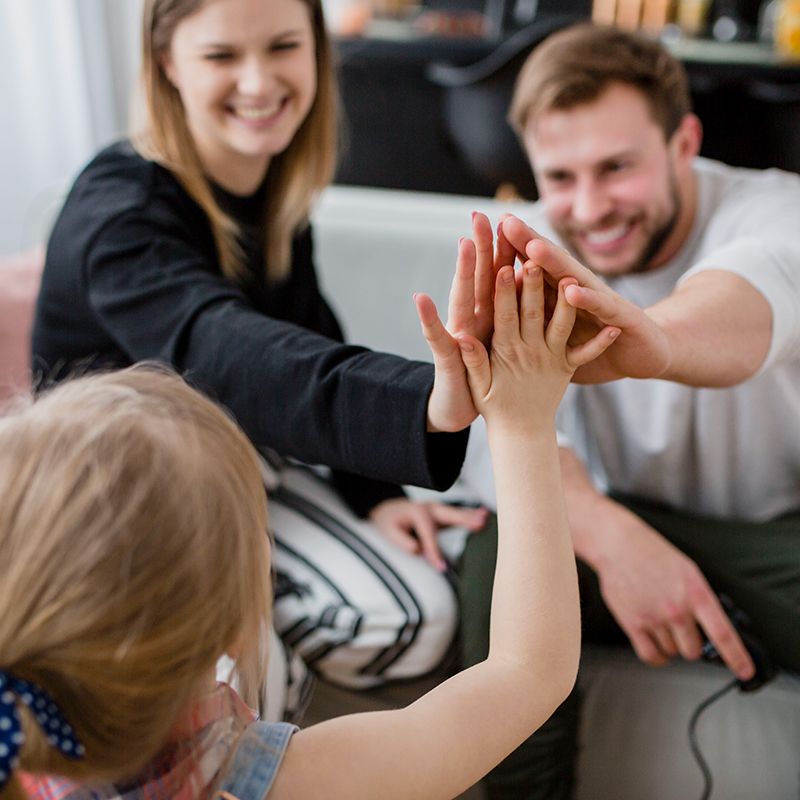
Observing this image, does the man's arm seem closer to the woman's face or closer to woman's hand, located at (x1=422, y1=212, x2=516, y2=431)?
woman's hand, located at (x1=422, y1=212, x2=516, y2=431)

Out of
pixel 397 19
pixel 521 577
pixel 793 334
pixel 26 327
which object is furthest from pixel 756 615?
pixel 397 19

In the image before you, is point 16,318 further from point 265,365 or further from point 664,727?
point 664,727

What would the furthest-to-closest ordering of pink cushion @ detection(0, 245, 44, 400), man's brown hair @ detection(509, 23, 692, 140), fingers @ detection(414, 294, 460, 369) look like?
pink cushion @ detection(0, 245, 44, 400) < man's brown hair @ detection(509, 23, 692, 140) < fingers @ detection(414, 294, 460, 369)

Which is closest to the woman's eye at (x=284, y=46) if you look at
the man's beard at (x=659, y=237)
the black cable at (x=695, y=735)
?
the man's beard at (x=659, y=237)

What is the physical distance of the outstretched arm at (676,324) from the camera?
642 millimetres

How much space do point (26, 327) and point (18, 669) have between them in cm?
112

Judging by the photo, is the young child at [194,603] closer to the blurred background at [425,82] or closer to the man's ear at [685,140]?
the man's ear at [685,140]

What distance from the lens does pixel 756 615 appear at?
108cm

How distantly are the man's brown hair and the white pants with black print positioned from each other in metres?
0.72

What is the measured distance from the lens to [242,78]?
113 centimetres

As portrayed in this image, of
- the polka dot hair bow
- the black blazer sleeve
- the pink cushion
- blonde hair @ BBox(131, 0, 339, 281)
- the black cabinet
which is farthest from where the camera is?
the black cabinet

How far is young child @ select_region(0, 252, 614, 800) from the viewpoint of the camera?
0.46 meters

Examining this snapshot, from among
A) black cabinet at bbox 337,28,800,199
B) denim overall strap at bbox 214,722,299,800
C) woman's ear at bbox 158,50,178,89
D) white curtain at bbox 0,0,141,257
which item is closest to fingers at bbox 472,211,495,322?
denim overall strap at bbox 214,722,299,800

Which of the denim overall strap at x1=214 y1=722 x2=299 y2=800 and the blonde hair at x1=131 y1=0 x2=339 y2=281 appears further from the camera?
the blonde hair at x1=131 y1=0 x2=339 y2=281
